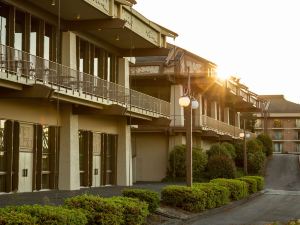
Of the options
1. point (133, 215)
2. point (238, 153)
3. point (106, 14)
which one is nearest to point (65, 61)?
point (106, 14)

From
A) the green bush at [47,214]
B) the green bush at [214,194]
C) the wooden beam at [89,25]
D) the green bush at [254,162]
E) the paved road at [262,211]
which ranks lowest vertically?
the paved road at [262,211]

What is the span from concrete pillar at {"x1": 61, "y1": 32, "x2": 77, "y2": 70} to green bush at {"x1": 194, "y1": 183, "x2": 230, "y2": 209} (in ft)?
25.9

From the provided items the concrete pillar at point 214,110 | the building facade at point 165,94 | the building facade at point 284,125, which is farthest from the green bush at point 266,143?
the building facade at point 284,125

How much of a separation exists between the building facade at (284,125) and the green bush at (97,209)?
103 meters

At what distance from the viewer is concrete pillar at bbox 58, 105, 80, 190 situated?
86.2ft

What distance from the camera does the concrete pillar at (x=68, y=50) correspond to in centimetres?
2653

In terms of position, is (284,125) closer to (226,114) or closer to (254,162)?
(226,114)

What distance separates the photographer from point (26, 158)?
24.0 metres

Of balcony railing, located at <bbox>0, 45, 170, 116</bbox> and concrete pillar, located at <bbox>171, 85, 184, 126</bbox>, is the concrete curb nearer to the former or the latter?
balcony railing, located at <bbox>0, 45, 170, 116</bbox>

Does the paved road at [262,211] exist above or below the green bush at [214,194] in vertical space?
below

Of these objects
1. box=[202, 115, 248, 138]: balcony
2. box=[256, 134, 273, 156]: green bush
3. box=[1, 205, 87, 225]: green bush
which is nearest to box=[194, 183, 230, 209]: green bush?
box=[1, 205, 87, 225]: green bush

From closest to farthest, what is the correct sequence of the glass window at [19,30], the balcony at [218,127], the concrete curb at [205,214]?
1. the concrete curb at [205,214]
2. the glass window at [19,30]
3. the balcony at [218,127]

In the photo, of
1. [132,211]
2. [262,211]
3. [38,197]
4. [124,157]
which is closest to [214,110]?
[124,157]

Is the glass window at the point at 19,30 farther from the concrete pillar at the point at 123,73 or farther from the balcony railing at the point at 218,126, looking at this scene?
the balcony railing at the point at 218,126
